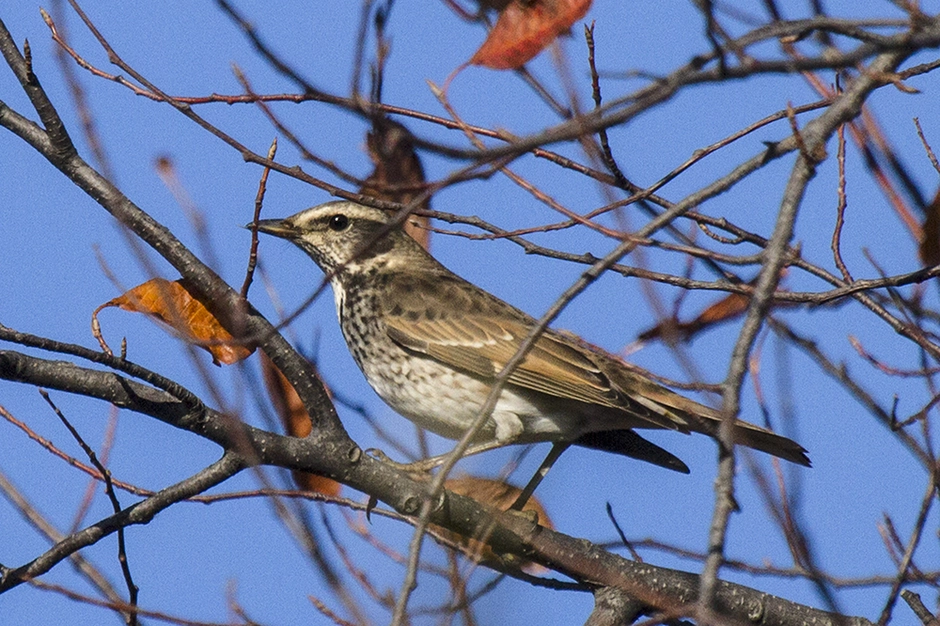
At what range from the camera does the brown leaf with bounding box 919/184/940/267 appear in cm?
377

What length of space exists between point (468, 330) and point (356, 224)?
1.10 meters

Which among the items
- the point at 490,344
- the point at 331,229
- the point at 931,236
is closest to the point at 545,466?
the point at 490,344

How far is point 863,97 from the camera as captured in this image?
3219mm

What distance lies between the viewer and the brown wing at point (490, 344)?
6.52 m

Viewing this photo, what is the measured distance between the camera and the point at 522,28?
374cm

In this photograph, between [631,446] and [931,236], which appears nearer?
[931,236]

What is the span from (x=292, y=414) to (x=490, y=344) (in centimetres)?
221

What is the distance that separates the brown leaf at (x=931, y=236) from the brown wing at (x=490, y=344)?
238cm

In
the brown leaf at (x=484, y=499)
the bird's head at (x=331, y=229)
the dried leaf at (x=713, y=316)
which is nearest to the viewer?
the brown leaf at (x=484, y=499)

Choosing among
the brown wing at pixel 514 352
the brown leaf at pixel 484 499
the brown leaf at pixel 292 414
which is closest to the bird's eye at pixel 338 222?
the brown wing at pixel 514 352

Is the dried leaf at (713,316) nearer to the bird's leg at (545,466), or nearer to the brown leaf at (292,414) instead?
the brown leaf at (292,414)

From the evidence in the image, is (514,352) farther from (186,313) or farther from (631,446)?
(186,313)

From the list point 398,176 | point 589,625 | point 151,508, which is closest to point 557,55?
point 398,176

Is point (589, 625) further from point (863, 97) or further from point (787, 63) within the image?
point (787, 63)
